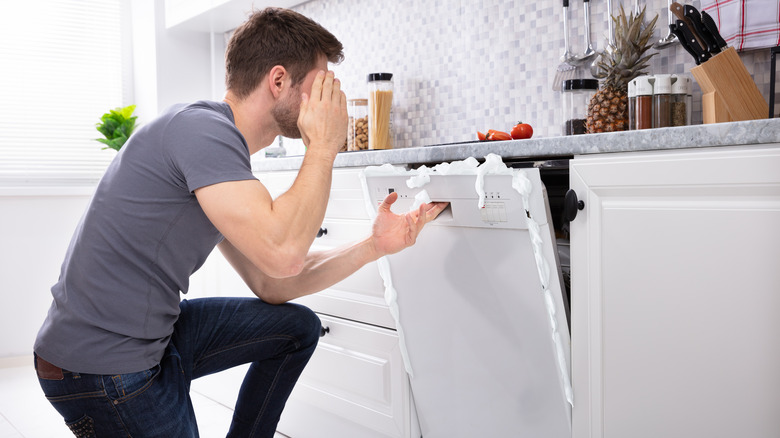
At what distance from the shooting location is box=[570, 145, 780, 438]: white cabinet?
1069 millimetres

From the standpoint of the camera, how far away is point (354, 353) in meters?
1.79

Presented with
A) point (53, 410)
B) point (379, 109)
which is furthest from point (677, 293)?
point (53, 410)

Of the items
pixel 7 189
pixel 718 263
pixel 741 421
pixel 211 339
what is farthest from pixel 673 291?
pixel 7 189

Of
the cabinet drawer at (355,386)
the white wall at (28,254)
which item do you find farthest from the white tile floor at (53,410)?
the white wall at (28,254)

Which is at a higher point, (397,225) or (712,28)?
(712,28)

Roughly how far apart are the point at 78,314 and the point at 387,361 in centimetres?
82

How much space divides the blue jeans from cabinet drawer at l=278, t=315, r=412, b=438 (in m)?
0.24

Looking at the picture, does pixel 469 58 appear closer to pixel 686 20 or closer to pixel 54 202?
pixel 686 20

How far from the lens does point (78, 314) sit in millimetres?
1157

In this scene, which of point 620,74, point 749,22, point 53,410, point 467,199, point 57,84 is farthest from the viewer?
point 57,84

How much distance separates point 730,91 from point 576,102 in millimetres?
447

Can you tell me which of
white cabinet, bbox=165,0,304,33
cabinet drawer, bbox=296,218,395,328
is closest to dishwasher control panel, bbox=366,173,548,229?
cabinet drawer, bbox=296,218,395,328

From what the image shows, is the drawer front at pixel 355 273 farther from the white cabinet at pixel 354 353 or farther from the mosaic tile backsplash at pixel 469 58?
the mosaic tile backsplash at pixel 469 58

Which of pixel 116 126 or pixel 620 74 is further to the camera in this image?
pixel 116 126
